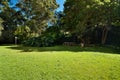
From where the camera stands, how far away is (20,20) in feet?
84.7

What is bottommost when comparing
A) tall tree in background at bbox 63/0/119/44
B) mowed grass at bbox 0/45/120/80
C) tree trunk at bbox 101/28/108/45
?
mowed grass at bbox 0/45/120/80

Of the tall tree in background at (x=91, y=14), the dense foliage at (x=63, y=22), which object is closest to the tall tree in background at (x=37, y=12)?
the dense foliage at (x=63, y=22)

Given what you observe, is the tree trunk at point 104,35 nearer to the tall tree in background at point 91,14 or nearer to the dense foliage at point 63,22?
the dense foliage at point 63,22

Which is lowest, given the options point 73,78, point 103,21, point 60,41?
point 73,78

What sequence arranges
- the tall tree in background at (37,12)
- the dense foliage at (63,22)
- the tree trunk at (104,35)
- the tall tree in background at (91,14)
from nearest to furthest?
the tall tree in background at (91,14) < the dense foliage at (63,22) < the tree trunk at (104,35) < the tall tree in background at (37,12)

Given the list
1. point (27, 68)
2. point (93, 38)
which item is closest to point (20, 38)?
point (93, 38)

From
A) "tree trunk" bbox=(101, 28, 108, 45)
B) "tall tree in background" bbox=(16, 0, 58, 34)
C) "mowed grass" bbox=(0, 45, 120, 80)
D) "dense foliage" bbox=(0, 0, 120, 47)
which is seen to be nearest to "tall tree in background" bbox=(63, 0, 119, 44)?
"dense foliage" bbox=(0, 0, 120, 47)

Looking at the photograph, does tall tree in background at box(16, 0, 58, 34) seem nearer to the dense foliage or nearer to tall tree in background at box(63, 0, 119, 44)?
the dense foliage

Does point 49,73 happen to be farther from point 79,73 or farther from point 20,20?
point 20,20

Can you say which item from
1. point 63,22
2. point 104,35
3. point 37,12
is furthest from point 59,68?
point 37,12

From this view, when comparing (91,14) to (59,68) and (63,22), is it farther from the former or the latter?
(59,68)

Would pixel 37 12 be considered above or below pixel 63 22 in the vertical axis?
above

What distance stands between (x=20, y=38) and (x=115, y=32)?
39.5ft

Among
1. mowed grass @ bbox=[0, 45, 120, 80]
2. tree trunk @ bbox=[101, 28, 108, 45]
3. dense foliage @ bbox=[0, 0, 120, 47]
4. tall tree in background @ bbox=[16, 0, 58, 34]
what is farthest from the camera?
tall tree in background @ bbox=[16, 0, 58, 34]
